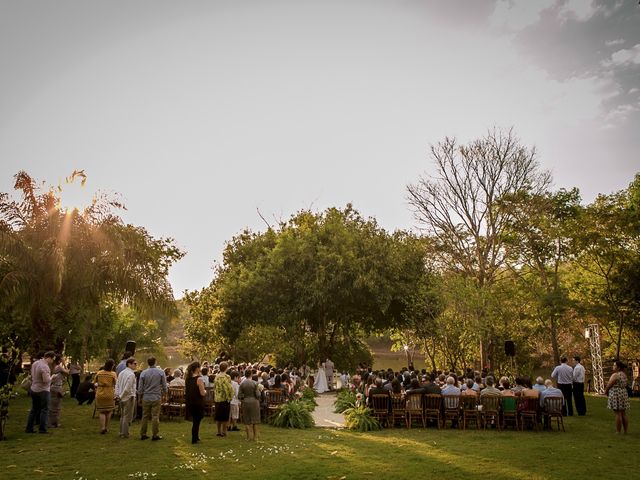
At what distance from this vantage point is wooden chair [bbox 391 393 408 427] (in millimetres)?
14828

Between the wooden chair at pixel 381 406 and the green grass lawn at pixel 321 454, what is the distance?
67 centimetres

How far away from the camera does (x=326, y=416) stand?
1789cm

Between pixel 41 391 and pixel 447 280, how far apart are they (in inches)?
877

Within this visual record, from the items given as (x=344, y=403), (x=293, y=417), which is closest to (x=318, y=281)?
(x=344, y=403)

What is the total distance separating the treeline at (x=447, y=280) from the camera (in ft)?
92.8

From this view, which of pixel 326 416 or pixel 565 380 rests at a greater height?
pixel 565 380

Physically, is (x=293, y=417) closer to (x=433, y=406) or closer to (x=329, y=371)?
(x=433, y=406)

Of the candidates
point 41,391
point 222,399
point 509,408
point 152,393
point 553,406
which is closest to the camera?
point 152,393

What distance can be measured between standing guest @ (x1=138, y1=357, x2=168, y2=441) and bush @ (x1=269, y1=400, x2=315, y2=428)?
422 cm

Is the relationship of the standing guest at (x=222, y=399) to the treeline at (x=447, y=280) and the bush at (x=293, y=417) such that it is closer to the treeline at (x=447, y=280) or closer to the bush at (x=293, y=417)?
the bush at (x=293, y=417)

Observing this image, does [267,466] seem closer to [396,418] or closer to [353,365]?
[396,418]

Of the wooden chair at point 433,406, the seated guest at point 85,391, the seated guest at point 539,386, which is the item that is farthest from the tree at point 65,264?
the seated guest at point 539,386

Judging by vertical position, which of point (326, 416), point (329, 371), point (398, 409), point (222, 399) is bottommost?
point (326, 416)

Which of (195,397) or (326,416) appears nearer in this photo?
(195,397)
